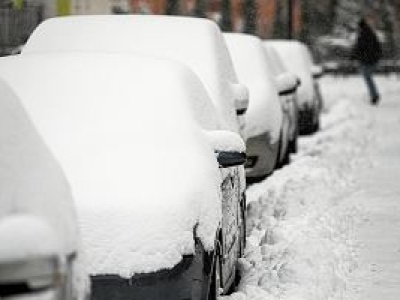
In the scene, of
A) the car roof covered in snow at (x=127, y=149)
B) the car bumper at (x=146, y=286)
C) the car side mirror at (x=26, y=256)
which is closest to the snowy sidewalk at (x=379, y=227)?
the car roof covered in snow at (x=127, y=149)

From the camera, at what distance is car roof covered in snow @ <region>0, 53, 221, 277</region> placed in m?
5.16

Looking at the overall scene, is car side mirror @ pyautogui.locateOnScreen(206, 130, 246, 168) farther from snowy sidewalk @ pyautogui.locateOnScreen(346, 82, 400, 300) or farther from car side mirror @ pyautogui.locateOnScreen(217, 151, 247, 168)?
snowy sidewalk @ pyautogui.locateOnScreen(346, 82, 400, 300)

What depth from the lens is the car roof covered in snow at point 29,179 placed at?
343 centimetres

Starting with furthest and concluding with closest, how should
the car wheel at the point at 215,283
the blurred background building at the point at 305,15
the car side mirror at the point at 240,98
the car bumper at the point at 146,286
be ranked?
1. the blurred background building at the point at 305,15
2. the car side mirror at the point at 240,98
3. the car wheel at the point at 215,283
4. the car bumper at the point at 146,286

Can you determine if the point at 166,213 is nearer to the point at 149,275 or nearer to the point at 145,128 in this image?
the point at 149,275

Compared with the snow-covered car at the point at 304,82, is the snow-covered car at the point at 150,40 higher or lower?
higher

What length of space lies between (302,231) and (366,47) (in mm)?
19275

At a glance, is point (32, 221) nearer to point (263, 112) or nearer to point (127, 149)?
point (127, 149)

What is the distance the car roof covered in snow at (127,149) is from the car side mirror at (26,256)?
1777 millimetres

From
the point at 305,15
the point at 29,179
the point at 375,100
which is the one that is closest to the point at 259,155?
the point at 29,179

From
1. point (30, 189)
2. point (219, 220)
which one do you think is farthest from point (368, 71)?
point (30, 189)

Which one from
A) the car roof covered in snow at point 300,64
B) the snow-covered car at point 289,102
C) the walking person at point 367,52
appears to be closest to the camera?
the snow-covered car at point 289,102

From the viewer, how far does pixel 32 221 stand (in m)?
3.25

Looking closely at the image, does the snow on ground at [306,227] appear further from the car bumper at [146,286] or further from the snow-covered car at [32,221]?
the snow-covered car at [32,221]
